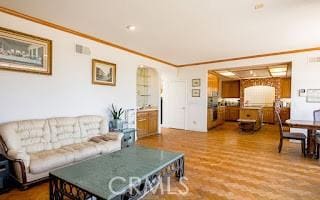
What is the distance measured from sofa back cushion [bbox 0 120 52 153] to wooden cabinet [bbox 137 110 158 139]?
2906 millimetres

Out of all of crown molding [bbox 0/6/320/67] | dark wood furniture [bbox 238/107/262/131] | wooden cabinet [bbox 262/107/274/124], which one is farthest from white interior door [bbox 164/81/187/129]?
wooden cabinet [bbox 262/107/274/124]

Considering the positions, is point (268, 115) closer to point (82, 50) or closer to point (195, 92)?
point (195, 92)

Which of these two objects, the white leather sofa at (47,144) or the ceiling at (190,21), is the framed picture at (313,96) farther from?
the white leather sofa at (47,144)

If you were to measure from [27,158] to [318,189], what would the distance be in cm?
413

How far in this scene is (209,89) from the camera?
7246 millimetres

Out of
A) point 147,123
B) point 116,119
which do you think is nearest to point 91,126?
point 116,119

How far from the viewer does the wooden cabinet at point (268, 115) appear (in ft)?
31.1

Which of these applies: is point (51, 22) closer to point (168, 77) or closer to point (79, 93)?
point (79, 93)

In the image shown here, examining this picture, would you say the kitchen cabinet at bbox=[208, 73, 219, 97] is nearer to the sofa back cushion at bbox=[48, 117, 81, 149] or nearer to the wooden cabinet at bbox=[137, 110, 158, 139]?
the wooden cabinet at bbox=[137, 110, 158, 139]

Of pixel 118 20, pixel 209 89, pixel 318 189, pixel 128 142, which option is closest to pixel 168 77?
pixel 209 89

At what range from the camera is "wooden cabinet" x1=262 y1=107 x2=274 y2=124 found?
9492mm

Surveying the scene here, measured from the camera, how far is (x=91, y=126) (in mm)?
3842

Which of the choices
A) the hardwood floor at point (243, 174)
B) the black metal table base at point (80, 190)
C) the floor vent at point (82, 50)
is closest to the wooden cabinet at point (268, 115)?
the hardwood floor at point (243, 174)

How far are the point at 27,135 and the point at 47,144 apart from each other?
13.3 inches
